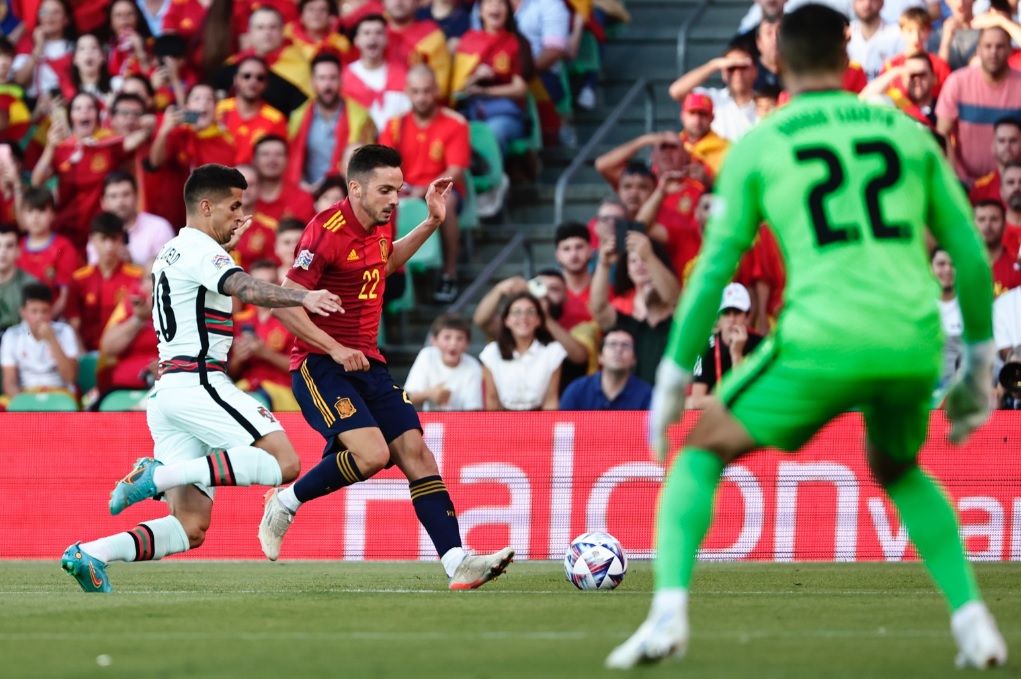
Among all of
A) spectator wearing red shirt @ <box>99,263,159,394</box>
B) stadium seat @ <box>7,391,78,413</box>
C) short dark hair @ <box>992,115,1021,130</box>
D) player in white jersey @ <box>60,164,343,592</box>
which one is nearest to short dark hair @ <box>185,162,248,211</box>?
player in white jersey @ <box>60,164,343,592</box>

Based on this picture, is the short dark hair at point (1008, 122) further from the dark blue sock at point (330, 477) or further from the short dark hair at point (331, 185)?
the dark blue sock at point (330, 477)

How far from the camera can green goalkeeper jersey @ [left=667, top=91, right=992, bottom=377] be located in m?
5.81

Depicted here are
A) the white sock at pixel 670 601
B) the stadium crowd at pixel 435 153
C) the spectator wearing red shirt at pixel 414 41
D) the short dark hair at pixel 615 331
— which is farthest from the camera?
the spectator wearing red shirt at pixel 414 41

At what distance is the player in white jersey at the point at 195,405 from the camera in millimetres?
9562

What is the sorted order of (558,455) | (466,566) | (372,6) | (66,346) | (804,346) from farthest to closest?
(372,6)
(66,346)
(558,455)
(466,566)
(804,346)

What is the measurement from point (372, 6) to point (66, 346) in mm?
5080

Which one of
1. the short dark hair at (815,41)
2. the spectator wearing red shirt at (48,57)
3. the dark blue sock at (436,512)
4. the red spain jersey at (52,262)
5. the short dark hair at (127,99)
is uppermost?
the spectator wearing red shirt at (48,57)

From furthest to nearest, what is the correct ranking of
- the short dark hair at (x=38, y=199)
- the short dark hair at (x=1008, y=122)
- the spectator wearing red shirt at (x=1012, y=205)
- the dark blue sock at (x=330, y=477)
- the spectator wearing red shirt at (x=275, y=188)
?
the short dark hair at (x=38, y=199), the spectator wearing red shirt at (x=275, y=188), the short dark hair at (x=1008, y=122), the spectator wearing red shirt at (x=1012, y=205), the dark blue sock at (x=330, y=477)

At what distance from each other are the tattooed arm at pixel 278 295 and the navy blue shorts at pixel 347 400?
960mm

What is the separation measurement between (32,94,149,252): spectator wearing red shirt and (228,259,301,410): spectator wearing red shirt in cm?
303

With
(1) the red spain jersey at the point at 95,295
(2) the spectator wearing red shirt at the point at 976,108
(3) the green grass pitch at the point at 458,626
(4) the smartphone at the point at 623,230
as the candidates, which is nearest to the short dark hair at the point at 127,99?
(1) the red spain jersey at the point at 95,295

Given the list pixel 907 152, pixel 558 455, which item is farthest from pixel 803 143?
pixel 558 455

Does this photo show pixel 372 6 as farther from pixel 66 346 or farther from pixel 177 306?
pixel 177 306

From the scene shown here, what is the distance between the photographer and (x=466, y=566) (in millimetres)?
9617
